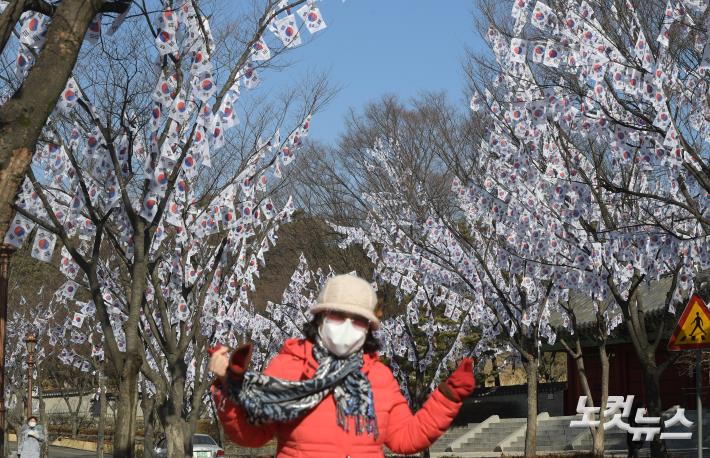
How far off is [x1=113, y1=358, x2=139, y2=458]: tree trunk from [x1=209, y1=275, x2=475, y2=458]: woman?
7691mm

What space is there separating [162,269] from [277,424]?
567 inches

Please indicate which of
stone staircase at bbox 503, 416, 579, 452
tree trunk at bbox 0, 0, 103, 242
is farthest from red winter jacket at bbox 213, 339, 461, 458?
stone staircase at bbox 503, 416, 579, 452

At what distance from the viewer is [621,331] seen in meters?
27.7

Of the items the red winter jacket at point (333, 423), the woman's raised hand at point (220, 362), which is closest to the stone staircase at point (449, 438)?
the red winter jacket at point (333, 423)

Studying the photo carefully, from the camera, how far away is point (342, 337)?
4672 mm

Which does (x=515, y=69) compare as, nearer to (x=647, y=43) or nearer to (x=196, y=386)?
(x=647, y=43)

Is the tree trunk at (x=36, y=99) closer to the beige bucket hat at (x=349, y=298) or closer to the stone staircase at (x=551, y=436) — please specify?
the beige bucket hat at (x=349, y=298)

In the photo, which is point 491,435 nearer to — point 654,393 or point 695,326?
point 654,393

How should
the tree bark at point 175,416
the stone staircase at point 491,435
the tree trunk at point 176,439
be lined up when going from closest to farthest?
the tree trunk at point 176,439
the tree bark at point 175,416
the stone staircase at point 491,435

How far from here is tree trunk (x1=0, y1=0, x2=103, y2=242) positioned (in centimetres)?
684

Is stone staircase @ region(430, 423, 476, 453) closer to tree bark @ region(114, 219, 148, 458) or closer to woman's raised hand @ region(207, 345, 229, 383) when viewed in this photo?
tree bark @ region(114, 219, 148, 458)

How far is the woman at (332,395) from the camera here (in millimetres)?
4465

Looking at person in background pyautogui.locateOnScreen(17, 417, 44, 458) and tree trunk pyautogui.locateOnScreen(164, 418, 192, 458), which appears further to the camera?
person in background pyautogui.locateOnScreen(17, 417, 44, 458)

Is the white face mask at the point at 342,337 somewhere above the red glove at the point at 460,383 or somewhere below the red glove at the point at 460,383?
above
